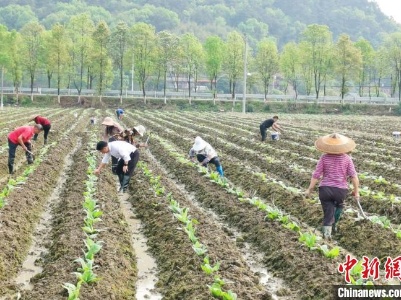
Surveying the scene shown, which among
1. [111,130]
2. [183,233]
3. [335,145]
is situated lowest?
[183,233]

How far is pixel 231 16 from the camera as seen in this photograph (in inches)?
7333

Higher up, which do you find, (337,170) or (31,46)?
(31,46)

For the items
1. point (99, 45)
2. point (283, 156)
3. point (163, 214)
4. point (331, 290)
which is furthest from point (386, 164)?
point (99, 45)

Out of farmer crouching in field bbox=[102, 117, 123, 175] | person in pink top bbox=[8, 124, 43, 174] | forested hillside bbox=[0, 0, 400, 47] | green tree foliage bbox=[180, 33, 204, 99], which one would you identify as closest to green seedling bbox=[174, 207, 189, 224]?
farmer crouching in field bbox=[102, 117, 123, 175]

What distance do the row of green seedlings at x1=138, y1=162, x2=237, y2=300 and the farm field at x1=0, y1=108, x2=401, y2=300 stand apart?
2 centimetres

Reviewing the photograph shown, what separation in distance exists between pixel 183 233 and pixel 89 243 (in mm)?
1691

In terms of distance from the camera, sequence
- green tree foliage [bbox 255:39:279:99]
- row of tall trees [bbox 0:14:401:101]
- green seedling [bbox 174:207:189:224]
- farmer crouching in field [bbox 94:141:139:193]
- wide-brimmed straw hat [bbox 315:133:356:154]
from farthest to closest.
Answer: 1. green tree foliage [bbox 255:39:279:99]
2. row of tall trees [bbox 0:14:401:101]
3. farmer crouching in field [bbox 94:141:139:193]
4. green seedling [bbox 174:207:189:224]
5. wide-brimmed straw hat [bbox 315:133:356:154]

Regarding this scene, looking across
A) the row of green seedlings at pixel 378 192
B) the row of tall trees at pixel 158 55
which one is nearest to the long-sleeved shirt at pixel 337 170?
the row of green seedlings at pixel 378 192

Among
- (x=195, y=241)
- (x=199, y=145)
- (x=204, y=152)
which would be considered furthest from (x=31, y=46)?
(x=195, y=241)

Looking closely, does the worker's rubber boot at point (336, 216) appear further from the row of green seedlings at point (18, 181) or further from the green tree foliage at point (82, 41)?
the green tree foliage at point (82, 41)

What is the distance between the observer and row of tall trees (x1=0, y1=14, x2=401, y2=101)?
65.0m

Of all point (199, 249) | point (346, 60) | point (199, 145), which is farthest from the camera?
point (346, 60)

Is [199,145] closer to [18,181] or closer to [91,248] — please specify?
[18,181]

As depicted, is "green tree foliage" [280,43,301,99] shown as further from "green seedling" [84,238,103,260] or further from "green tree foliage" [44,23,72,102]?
"green seedling" [84,238,103,260]
